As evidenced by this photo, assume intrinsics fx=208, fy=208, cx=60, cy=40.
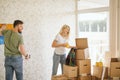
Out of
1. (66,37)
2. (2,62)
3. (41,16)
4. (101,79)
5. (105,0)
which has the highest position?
(105,0)

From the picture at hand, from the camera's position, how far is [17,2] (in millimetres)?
4508

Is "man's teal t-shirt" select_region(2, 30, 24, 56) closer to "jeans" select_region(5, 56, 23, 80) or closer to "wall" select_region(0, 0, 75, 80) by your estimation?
"jeans" select_region(5, 56, 23, 80)

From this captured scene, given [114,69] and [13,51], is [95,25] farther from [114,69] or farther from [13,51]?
[13,51]

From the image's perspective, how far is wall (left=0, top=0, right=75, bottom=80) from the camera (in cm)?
443

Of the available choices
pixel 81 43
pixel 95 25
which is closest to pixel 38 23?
pixel 81 43

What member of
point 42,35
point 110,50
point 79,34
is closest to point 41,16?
point 42,35

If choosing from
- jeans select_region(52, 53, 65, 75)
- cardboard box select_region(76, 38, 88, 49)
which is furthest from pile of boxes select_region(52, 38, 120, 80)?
jeans select_region(52, 53, 65, 75)

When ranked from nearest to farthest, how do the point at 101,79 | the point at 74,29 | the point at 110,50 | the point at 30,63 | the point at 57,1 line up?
the point at 101,79
the point at 110,50
the point at 30,63
the point at 57,1
the point at 74,29

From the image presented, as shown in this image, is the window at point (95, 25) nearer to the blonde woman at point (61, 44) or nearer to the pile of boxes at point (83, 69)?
the pile of boxes at point (83, 69)

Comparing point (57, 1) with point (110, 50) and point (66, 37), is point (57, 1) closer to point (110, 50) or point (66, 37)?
point (66, 37)

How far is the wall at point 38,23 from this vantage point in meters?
4.43

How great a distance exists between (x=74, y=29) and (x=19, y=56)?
2.31m

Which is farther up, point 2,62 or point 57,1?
point 57,1

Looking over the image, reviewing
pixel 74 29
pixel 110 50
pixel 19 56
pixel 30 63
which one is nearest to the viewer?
pixel 19 56
